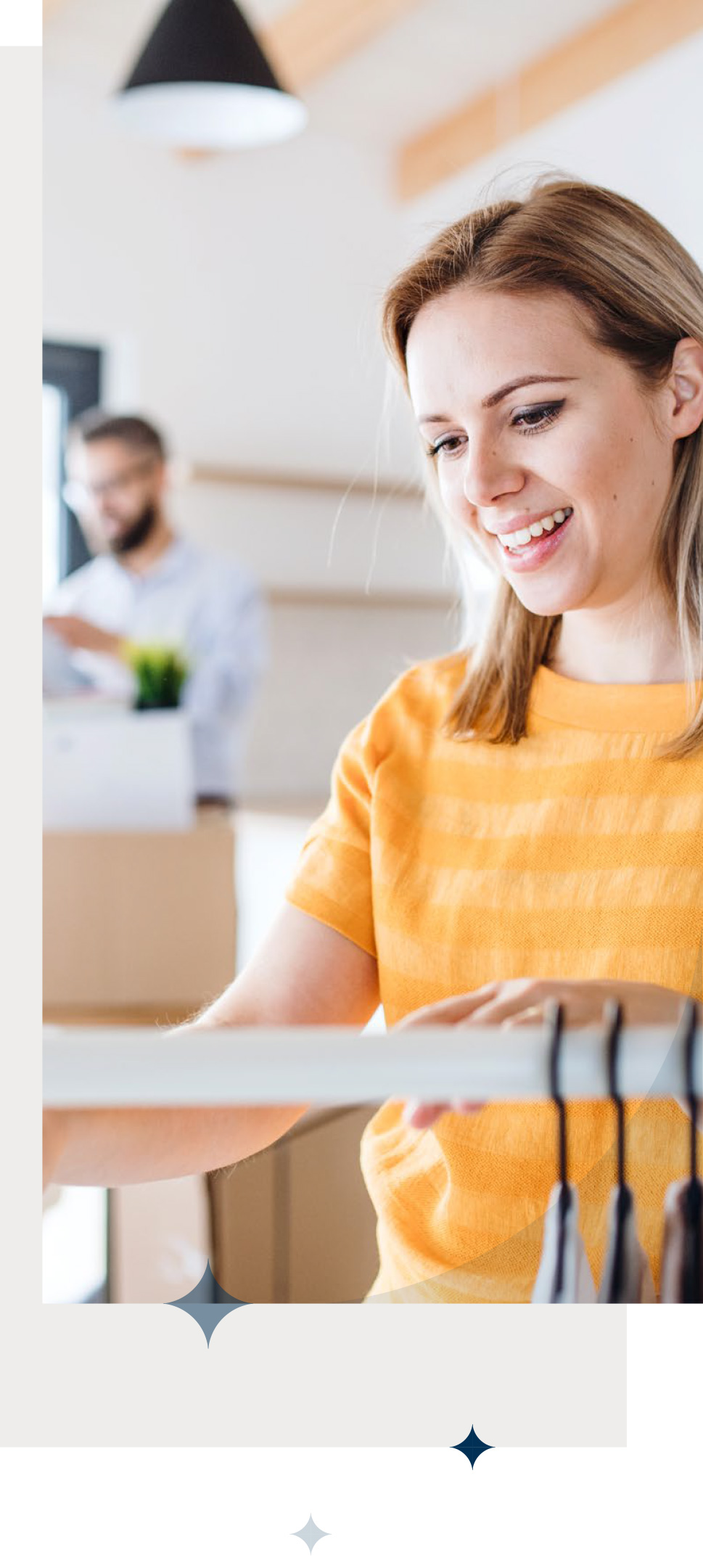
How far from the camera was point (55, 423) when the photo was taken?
11.2 feet

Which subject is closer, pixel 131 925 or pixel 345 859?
pixel 345 859

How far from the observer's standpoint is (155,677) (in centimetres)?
201

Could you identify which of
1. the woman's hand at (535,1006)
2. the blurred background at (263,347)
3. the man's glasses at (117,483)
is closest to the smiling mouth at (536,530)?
the woman's hand at (535,1006)

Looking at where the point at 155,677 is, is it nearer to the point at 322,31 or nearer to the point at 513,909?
the point at 513,909

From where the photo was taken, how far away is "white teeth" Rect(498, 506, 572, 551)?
673 millimetres

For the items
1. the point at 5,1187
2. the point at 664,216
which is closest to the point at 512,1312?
the point at 5,1187

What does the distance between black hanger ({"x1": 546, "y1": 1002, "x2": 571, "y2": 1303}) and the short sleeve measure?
0.30 m

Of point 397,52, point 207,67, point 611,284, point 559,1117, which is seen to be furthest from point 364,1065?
point 397,52

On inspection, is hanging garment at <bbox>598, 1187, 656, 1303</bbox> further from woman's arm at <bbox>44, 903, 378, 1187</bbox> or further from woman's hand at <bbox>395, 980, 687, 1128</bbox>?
woman's arm at <bbox>44, 903, 378, 1187</bbox>

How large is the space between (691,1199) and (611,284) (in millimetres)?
423

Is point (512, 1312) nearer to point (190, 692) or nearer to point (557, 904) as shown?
point (557, 904)

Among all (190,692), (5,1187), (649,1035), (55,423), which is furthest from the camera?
(55,423)

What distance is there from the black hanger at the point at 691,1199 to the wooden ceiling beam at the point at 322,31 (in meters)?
2.74

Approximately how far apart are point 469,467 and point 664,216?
0.34m
